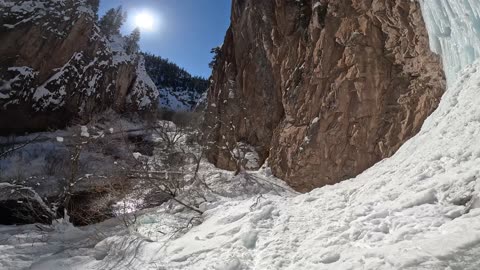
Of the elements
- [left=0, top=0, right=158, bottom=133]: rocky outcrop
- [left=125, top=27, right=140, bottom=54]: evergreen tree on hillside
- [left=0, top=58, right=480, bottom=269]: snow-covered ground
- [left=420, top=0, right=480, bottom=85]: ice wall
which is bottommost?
[left=0, top=58, right=480, bottom=269]: snow-covered ground

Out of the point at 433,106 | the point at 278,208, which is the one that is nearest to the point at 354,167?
the point at 433,106

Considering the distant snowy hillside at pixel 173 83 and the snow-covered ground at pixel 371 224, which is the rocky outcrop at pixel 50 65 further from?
the distant snowy hillside at pixel 173 83


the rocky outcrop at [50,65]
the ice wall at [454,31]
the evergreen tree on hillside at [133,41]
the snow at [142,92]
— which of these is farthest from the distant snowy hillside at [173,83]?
the ice wall at [454,31]

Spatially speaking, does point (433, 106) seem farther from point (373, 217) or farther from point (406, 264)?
point (406, 264)

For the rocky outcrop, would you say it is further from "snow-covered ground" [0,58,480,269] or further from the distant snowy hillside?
the distant snowy hillside

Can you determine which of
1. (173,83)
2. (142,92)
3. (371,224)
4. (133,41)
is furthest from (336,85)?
(173,83)

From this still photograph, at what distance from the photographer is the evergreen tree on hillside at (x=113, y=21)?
188 ft

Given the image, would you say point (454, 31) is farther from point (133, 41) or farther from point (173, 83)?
point (173, 83)

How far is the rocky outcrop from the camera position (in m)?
37.2

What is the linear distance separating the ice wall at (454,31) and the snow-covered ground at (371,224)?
252 millimetres

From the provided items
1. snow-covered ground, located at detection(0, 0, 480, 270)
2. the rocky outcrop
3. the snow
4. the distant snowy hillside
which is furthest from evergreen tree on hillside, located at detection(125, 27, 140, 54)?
snow-covered ground, located at detection(0, 0, 480, 270)

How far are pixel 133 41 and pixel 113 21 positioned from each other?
4.07 meters

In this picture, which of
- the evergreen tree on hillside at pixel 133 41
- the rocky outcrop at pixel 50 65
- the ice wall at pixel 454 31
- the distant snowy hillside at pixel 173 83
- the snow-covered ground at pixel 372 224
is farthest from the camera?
the distant snowy hillside at pixel 173 83

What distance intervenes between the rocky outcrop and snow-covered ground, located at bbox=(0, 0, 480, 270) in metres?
33.2
